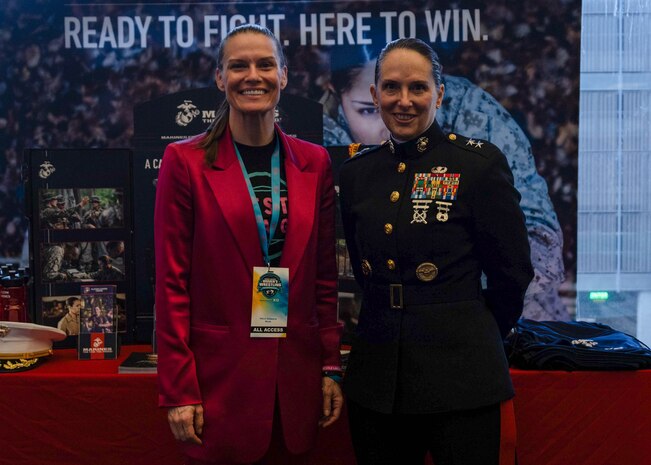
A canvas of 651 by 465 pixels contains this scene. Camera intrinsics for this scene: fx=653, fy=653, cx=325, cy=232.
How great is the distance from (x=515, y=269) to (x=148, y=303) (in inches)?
56.3

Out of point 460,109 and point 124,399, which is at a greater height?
point 460,109

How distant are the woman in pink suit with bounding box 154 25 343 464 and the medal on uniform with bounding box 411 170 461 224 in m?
0.25

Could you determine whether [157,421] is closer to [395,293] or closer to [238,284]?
[238,284]

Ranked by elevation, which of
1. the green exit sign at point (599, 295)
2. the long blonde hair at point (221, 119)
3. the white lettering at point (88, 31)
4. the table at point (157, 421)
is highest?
the white lettering at point (88, 31)

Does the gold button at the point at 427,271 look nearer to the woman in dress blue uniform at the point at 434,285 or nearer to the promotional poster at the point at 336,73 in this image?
the woman in dress blue uniform at the point at 434,285

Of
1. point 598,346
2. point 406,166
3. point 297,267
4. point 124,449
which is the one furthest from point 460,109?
point 124,449

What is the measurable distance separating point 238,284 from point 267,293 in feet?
0.23

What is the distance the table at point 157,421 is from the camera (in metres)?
1.98

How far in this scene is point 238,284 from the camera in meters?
1.52

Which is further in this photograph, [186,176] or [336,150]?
[336,150]

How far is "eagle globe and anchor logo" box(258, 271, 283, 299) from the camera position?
5.01 feet

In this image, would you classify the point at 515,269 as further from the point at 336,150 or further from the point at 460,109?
the point at 460,109

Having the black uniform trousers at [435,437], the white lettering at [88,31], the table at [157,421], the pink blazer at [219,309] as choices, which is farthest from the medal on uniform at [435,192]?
the white lettering at [88,31]

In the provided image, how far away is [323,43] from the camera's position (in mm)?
3246
